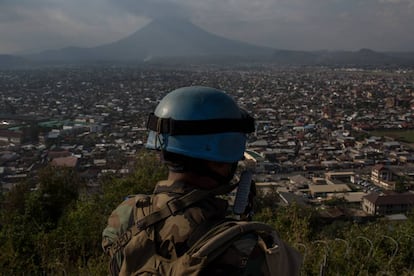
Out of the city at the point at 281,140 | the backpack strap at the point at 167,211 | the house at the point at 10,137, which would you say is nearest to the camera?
the backpack strap at the point at 167,211

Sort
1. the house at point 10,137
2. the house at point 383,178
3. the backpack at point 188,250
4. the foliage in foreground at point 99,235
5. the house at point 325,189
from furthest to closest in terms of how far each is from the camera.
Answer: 1. the house at point 10,137
2. the house at point 383,178
3. the house at point 325,189
4. the foliage in foreground at point 99,235
5. the backpack at point 188,250

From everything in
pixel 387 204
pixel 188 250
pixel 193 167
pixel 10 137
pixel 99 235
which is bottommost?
pixel 10 137

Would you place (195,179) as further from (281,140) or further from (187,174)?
(281,140)

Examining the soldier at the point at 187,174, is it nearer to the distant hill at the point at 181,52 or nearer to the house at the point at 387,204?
the house at the point at 387,204

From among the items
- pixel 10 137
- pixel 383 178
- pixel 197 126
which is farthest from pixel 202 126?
pixel 10 137

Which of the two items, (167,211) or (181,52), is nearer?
(167,211)

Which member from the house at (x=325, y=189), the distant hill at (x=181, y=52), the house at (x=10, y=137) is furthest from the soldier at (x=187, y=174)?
the distant hill at (x=181, y=52)
